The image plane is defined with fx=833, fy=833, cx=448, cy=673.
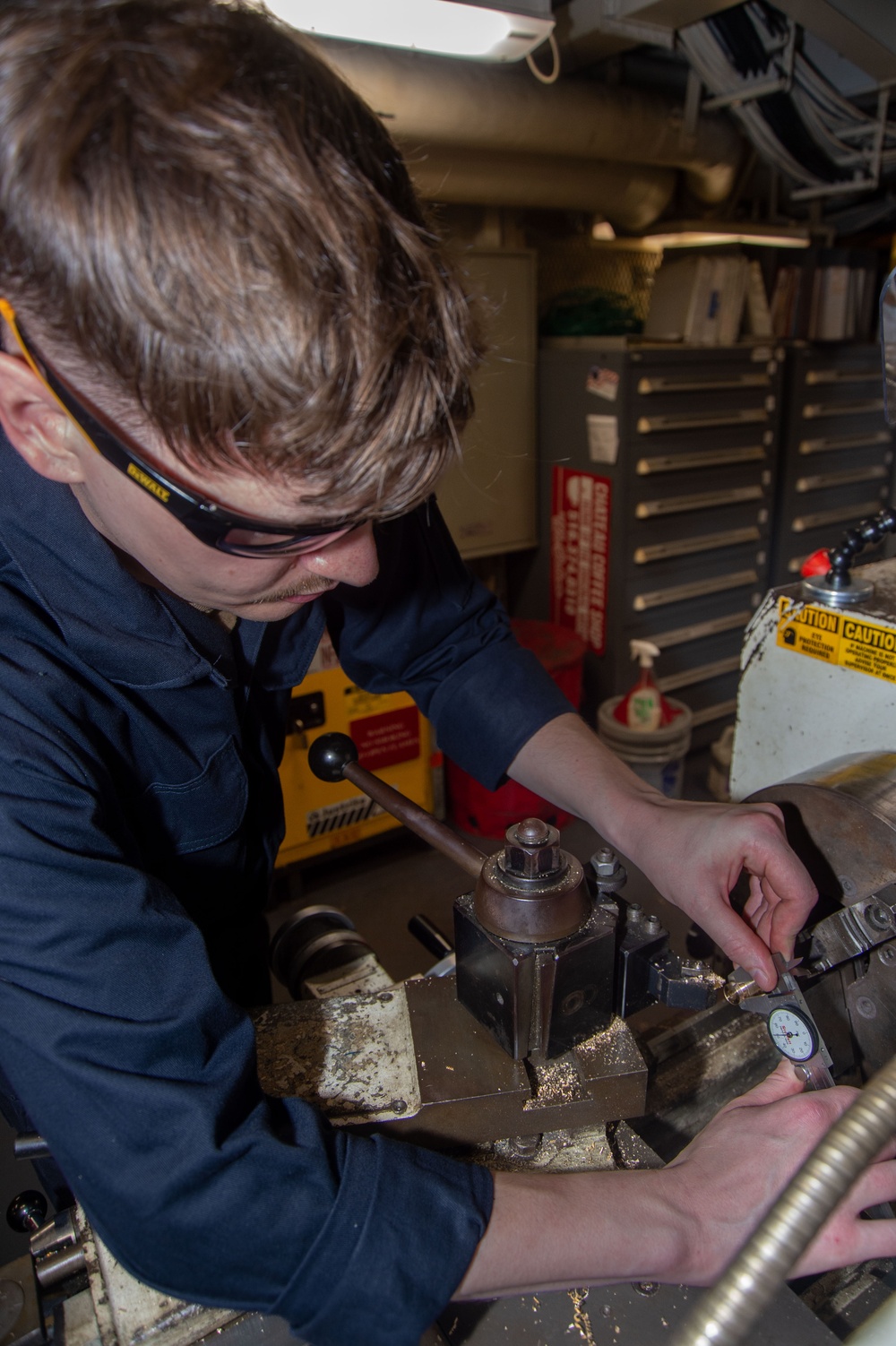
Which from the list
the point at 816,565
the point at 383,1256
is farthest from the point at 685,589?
the point at 383,1256

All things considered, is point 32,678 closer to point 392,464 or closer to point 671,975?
point 392,464

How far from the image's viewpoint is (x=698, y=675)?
10.8ft

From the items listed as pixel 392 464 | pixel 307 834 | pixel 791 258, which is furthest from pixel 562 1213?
pixel 791 258

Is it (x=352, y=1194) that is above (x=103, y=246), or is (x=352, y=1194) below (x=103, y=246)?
below

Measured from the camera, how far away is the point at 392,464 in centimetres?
60

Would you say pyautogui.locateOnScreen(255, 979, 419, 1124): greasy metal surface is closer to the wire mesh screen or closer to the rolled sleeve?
the rolled sleeve

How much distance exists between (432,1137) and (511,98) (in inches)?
103

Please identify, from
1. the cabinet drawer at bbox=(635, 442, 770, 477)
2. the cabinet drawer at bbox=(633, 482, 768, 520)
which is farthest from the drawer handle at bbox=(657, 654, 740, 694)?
the cabinet drawer at bbox=(635, 442, 770, 477)

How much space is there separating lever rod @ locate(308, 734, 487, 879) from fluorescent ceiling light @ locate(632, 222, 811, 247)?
116 inches

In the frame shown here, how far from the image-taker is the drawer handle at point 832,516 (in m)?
3.48

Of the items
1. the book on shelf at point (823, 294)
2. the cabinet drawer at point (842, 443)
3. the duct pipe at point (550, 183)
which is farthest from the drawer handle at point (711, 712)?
the duct pipe at point (550, 183)

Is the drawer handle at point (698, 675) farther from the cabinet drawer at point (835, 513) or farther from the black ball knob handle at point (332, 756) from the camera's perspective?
the black ball knob handle at point (332, 756)

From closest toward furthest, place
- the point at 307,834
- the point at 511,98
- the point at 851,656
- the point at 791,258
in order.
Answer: the point at 851,656, the point at 511,98, the point at 307,834, the point at 791,258

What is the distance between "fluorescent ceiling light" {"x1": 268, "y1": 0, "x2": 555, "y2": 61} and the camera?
1.44 meters
